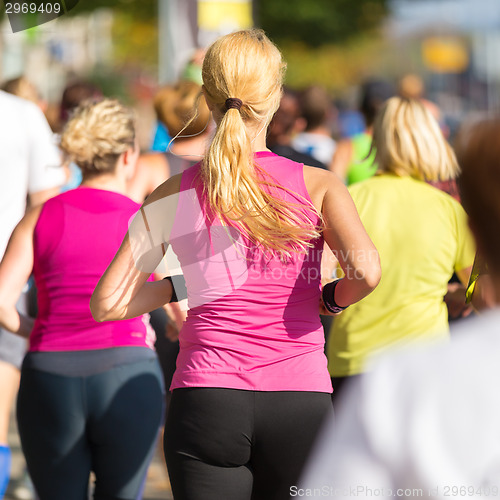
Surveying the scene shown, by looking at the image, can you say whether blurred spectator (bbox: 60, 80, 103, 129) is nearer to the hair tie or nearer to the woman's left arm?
the woman's left arm

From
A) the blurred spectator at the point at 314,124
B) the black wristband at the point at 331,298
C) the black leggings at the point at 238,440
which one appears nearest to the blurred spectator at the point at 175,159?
the black wristband at the point at 331,298

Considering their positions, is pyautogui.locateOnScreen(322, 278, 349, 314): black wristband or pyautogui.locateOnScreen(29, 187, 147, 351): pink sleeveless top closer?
pyautogui.locateOnScreen(322, 278, 349, 314): black wristband

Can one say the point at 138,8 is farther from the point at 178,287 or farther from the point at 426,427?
the point at 426,427

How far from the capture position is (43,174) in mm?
4195

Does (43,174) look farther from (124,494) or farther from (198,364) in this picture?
(198,364)

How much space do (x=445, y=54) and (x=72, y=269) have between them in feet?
194

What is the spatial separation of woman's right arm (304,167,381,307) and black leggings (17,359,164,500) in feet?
3.29

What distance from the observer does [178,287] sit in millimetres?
2600

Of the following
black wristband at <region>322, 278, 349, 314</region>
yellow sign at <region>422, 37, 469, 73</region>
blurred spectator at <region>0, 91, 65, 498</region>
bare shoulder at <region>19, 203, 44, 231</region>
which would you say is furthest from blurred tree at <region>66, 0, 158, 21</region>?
black wristband at <region>322, 278, 349, 314</region>

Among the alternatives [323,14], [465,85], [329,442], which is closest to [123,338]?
[329,442]

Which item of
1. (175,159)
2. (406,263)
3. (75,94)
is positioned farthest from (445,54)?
(406,263)

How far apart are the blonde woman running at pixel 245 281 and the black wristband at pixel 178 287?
0.08 metres

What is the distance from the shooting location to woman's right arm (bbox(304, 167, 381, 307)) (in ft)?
7.98

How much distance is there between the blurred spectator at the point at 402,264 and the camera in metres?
3.47
